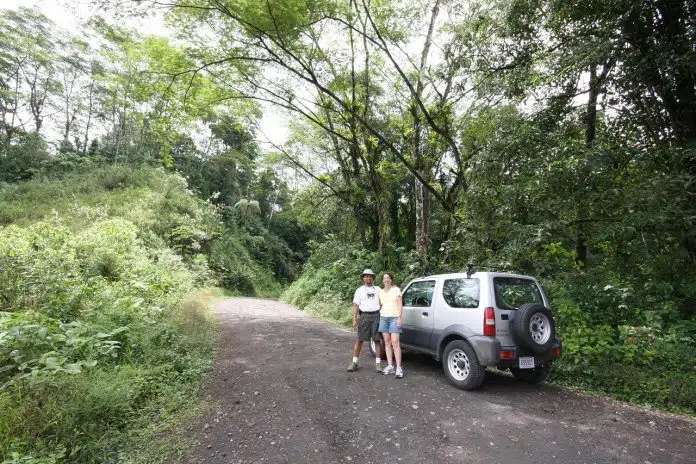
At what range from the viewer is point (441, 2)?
11.3 m

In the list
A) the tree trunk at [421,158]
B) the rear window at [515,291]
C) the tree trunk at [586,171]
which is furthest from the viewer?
the tree trunk at [421,158]

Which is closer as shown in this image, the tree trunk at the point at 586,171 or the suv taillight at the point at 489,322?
the suv taillight at the point at 489,322

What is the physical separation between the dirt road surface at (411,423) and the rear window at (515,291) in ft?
4.31

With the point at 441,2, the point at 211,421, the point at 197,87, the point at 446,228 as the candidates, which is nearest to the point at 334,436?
the point at 211,421

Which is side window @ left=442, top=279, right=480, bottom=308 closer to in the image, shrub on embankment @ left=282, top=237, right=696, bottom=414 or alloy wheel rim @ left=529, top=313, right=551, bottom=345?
alloy wheel rim @ left=529, top=313, right=551, bottom=345

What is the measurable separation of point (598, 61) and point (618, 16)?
683 mm

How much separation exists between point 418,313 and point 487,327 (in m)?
1.54

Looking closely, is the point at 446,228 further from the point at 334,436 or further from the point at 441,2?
the point at 334,436

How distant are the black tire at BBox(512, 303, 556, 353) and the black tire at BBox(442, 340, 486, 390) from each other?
2.20 ft

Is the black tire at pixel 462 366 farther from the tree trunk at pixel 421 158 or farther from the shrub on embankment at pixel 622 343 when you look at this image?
the tree trunk at pixel 421 158

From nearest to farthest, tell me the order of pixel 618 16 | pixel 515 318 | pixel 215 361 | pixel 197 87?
pixel 515 318, pixel 618 16, pixel 215 361, pixel 197 87

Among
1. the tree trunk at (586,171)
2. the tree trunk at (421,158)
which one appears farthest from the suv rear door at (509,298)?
the tree trunk at (421,158)

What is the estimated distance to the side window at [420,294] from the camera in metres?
6.05

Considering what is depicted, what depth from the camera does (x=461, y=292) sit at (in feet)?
17.7
